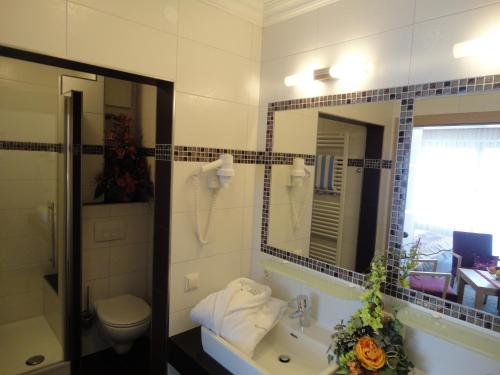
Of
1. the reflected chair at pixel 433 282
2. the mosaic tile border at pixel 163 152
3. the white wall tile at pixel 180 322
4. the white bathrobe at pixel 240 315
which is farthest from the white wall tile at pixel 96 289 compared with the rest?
the reflected chair at pixel 433 282

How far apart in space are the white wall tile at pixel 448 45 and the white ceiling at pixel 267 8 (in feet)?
1.92

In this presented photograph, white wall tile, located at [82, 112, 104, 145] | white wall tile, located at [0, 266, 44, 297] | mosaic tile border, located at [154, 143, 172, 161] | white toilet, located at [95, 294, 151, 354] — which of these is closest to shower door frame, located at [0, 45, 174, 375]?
mosaic tile border, located at [154, 143, 172, 161]

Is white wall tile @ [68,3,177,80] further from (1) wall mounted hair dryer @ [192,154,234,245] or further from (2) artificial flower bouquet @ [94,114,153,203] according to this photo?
(2) artificial flower bouquet @ [94,114,153,203]

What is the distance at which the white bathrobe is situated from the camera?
1518 mm

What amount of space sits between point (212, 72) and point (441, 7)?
1.10 metres

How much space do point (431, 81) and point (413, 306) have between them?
0.92 meters

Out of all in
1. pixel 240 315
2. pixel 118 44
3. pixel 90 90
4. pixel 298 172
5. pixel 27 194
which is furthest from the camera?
pixel 90 90

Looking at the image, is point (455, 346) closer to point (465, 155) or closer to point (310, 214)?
point (465, 155)

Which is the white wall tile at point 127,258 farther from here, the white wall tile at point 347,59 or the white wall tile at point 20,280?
the white wall tile at point 347,59

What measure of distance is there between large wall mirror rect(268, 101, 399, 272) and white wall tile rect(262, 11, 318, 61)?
0.35 meters

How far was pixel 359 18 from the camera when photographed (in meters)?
1.54

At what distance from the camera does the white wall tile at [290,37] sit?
174cm

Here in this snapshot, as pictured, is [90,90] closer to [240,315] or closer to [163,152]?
[163,152]

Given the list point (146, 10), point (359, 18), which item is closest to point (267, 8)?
point (359, 18)
